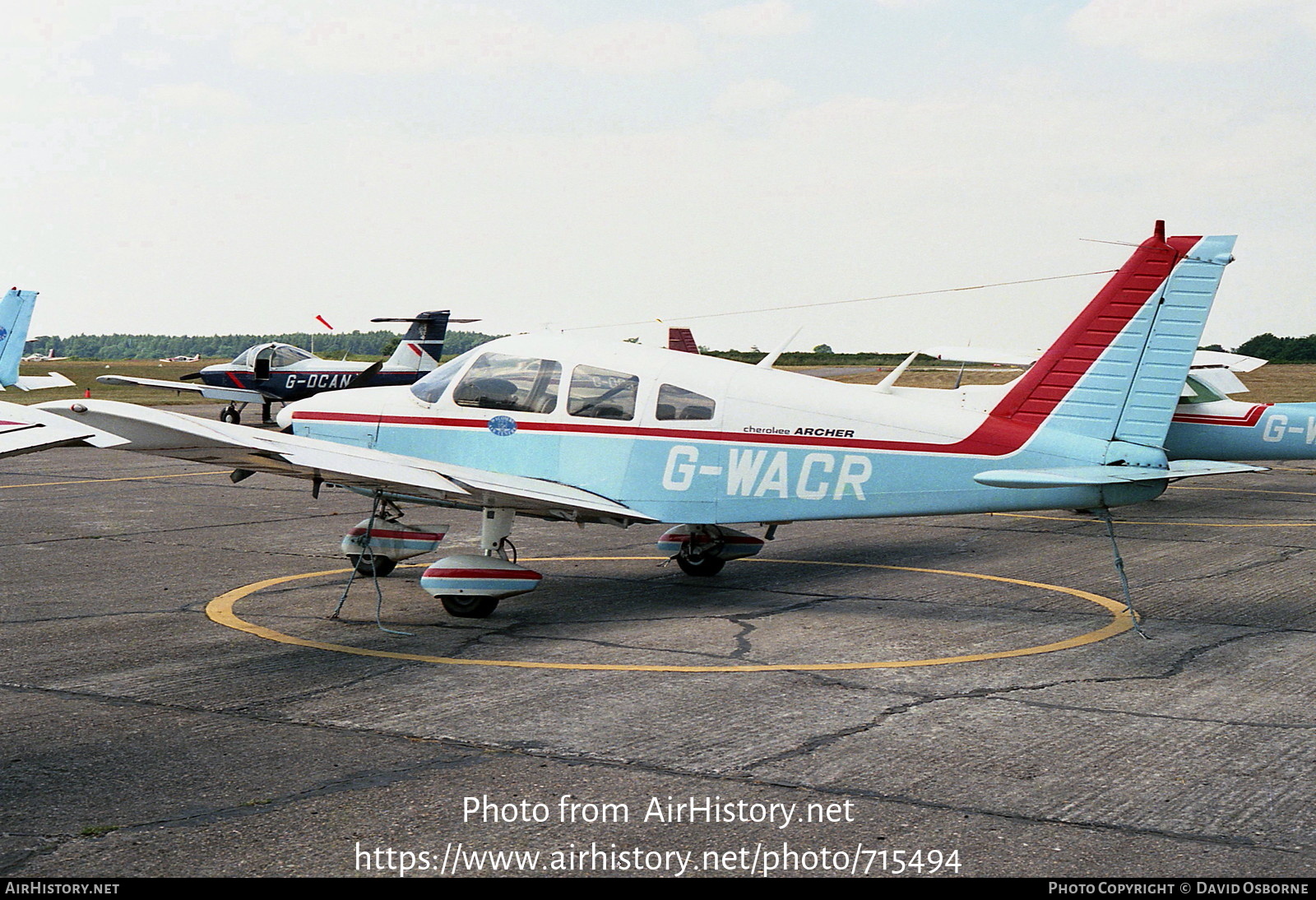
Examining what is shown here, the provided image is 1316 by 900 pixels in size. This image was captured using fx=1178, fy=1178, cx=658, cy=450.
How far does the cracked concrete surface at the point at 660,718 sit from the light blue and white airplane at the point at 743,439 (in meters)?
0.98

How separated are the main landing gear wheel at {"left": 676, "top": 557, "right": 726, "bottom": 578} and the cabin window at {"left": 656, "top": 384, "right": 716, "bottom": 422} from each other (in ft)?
7.18

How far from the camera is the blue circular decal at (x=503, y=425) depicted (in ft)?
37.1

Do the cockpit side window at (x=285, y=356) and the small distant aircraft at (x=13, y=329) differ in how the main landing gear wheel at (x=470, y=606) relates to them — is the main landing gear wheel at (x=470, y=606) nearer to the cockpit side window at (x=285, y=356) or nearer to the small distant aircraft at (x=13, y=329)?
the small distant aircraft at (x=13, y=329)

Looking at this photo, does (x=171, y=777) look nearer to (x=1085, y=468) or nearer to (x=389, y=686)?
(x=389, y=686)

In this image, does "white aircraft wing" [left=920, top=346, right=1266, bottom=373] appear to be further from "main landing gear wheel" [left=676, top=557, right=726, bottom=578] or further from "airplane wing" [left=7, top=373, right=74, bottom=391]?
"airplane wing" [left=7, top=373, right=74, bottom=391]

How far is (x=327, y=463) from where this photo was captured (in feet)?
30.7

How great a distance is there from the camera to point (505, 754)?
6.47 m

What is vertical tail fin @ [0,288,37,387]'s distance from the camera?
34438 millimetres

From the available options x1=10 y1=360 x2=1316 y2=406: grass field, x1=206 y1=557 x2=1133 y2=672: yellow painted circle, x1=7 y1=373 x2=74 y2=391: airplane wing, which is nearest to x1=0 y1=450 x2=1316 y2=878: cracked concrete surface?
x1=206 y1=557 x2=1133 y2=672: yellow painted circle

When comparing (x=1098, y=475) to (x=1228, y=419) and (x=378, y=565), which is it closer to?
(x=378, y=565)

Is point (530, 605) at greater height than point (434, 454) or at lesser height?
lesser
